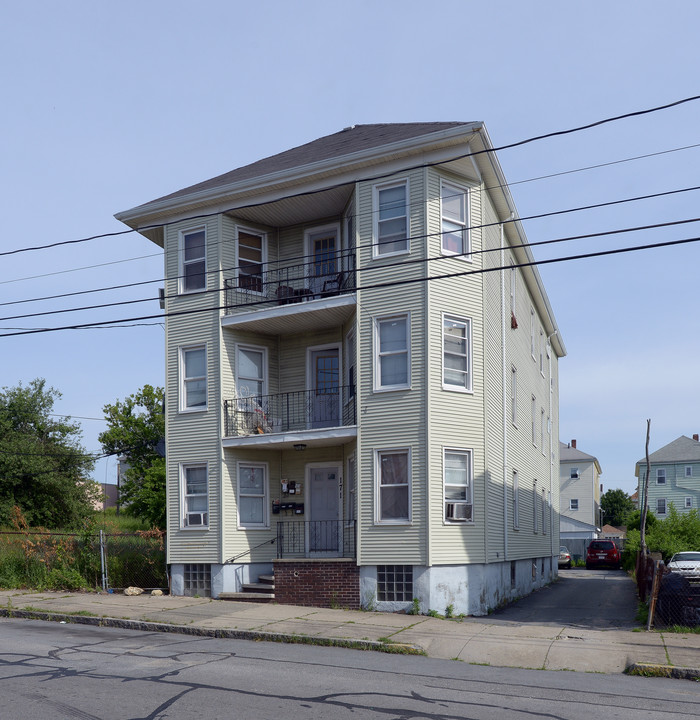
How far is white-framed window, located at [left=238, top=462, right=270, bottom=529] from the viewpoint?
2012cm

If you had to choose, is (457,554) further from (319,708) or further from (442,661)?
(319,708)

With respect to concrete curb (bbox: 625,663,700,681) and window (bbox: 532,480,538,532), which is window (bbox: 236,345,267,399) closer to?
window (bbox: 532,480,538,532)

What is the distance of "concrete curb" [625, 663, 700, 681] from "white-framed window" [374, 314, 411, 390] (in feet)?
26.9

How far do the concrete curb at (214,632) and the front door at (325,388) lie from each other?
6866mm

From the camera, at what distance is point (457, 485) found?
1789 centimetres

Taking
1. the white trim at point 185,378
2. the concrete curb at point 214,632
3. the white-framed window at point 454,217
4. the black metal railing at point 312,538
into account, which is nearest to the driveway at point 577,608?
the black metal railing at point 312,538

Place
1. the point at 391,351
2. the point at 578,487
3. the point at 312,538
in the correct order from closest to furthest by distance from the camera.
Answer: the point at 391,351
the point at 312,538
the point at 578,487

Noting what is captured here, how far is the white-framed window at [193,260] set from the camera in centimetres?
2070

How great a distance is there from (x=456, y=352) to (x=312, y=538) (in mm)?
5820

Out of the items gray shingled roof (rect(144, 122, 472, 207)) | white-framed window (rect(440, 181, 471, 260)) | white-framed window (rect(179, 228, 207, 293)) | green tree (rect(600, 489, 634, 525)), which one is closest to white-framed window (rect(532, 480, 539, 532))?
white-framed window (rect(440, 181, 471, 260))

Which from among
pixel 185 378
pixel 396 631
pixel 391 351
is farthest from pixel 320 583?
pixel 185 378

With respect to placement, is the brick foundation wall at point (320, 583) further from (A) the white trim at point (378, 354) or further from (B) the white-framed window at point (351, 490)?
(A) the white trim at point (378, 354)

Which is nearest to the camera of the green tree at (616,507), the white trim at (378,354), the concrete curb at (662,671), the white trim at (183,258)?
the concrete curb at (662,671)

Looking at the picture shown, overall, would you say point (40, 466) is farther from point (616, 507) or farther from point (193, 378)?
point (616, 507)
